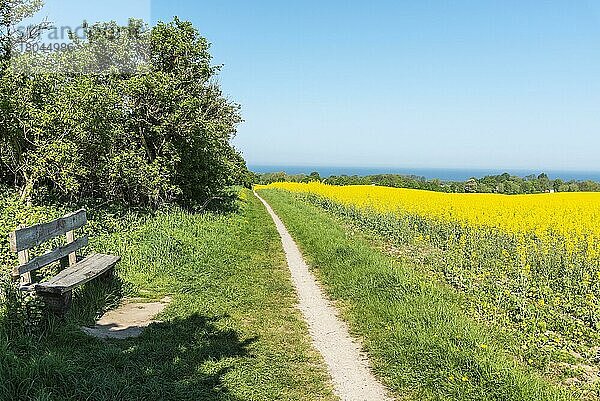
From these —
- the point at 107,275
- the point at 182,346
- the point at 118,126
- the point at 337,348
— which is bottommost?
the point at 337,348

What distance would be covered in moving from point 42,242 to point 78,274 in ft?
2.15

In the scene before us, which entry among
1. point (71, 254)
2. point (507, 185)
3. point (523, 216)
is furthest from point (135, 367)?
point (507, 185)

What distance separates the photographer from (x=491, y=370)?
17.0 ft

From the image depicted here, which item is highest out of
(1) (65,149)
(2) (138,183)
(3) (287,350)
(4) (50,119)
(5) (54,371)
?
(4) (50,119)

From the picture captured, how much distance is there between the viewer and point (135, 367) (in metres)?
5.25

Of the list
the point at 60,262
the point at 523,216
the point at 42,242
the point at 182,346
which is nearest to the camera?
the point at 182,346

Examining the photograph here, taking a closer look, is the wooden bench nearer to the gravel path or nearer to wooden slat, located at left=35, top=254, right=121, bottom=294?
wooden slat, located at left=35, top=254, right=121, bottom=294

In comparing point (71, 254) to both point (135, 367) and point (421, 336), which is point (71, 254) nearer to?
point (135, 367)

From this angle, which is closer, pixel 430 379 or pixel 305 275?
pixel 430 379

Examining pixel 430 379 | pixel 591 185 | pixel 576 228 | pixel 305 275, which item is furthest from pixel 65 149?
pixel 591 185

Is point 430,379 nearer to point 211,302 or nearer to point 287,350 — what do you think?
point 287,350

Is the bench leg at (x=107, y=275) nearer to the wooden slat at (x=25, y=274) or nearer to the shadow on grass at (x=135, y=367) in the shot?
the wooden slat at (x=25, y=274)

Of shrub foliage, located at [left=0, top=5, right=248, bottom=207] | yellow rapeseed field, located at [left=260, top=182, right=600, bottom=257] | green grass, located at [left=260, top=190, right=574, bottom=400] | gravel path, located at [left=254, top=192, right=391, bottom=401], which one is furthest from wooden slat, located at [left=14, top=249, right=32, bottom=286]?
yellow rapeseed field, located at [left=260, top=182, right=600, bottom=257]

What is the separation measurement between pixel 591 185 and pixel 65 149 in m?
43.7
